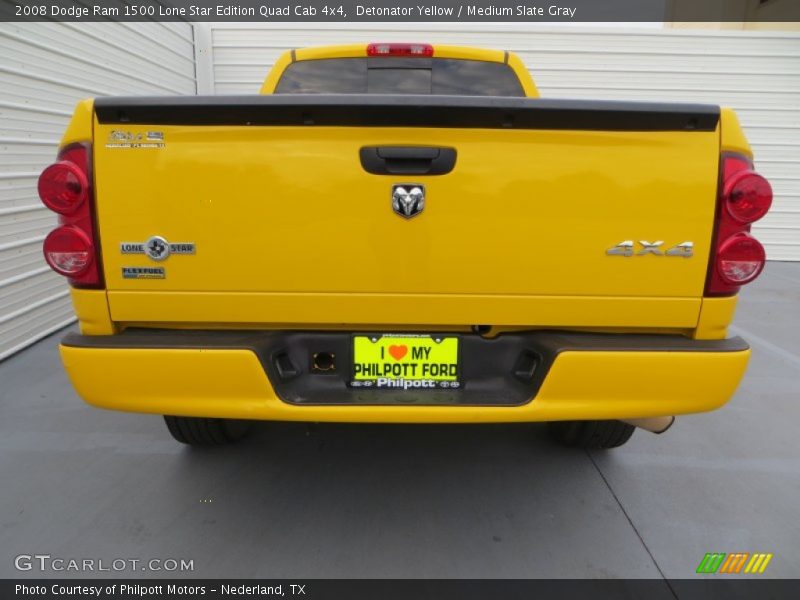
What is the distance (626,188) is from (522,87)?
1.94m

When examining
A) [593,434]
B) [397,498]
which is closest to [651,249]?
[593,434]

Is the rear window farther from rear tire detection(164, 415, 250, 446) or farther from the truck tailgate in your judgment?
rear tire detection(164, 415, 250, 446)

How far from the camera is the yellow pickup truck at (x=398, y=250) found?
164 centimetres

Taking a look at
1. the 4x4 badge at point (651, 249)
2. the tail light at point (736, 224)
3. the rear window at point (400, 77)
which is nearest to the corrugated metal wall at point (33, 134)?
the rear window at point (400, 77)

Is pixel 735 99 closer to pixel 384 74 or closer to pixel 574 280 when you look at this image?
pixel 384 74

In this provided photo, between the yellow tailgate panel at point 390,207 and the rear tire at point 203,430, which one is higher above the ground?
the yellow tailgate panel at point 390,207

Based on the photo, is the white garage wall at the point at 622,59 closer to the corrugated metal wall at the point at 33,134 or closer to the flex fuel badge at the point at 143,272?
the corrugated metal wall at the point at 33,134

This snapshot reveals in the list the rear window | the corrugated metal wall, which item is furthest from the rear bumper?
the corrugated metal wall

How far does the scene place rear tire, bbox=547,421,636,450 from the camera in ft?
8.13

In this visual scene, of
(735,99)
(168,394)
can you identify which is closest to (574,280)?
(168,394)

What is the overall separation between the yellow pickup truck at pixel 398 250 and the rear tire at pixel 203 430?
0.78m

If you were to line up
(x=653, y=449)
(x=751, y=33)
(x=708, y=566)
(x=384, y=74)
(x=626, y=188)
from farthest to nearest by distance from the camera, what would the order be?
(x=751, y=33), (x=384, y=74), (x=653, y=449), (x=708, y=566), (x=626, y=188)

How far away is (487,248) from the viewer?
5.51 ft

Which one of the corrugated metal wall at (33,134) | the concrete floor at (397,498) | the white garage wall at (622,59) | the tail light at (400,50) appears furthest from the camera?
the white garage wall at (622,59)
